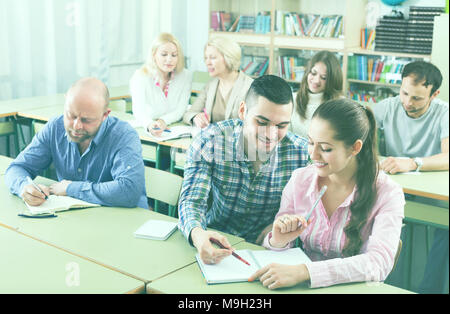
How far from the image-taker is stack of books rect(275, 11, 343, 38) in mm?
4934

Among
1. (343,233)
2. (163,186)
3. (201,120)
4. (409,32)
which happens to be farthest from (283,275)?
(409,32)

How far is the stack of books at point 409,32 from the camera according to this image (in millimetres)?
4383

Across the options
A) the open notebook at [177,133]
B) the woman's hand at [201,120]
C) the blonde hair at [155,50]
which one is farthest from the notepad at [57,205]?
the blonde hair at [155,50]

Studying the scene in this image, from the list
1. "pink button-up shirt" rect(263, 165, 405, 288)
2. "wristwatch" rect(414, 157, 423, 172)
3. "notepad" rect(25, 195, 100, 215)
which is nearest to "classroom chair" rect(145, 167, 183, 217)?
"notepad" rect(25, 195, 100, 215)

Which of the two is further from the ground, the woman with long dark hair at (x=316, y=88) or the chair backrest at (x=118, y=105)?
the woman with long dark hair at (x=316, y=88)

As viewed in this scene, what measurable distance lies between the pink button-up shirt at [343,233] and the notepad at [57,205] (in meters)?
0.76

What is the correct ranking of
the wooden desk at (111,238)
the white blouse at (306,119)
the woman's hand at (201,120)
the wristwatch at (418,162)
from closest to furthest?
the wooden desk at (111,238) → the wristwatch at (418,162) → the white blouse at (306,119) → the woman's hand at (201,120)

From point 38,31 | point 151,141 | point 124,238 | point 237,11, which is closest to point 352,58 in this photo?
point 237,11

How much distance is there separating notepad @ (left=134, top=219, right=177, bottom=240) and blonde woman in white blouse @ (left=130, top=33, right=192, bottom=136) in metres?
1.77

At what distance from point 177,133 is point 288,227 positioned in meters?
1.91

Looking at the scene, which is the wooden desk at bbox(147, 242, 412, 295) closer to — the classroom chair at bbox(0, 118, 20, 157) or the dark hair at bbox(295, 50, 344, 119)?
the dark hair at bbox(295, 50, 344, 119)

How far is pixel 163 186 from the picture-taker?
6.81 feet

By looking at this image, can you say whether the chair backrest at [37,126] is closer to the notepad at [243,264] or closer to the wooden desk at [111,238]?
the wooden desk at [111,238]

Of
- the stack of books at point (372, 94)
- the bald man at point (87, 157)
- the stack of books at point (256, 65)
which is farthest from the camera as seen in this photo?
the stack of books at point (256, 65)
